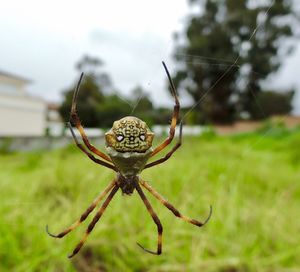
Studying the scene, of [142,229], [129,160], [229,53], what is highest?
[229,53]

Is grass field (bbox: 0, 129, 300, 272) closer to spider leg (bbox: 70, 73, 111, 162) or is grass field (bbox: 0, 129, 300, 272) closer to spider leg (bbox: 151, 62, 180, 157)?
spider leg (bbox: 151, 62, 180, 157)

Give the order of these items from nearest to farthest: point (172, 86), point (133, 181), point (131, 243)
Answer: point (172, 86) < point (133, 181) < point (131, 243)

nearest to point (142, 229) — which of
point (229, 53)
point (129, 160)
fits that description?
point (129, 160)

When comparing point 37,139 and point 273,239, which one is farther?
point 37,139

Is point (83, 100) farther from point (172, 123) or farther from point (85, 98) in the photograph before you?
point (172, 123)

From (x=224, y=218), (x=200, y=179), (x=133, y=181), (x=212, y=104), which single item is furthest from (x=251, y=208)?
(x=212, y=104)

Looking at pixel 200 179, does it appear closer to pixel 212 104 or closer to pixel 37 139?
pixel 37 139

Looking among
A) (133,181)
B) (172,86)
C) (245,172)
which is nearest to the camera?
(172,86)
